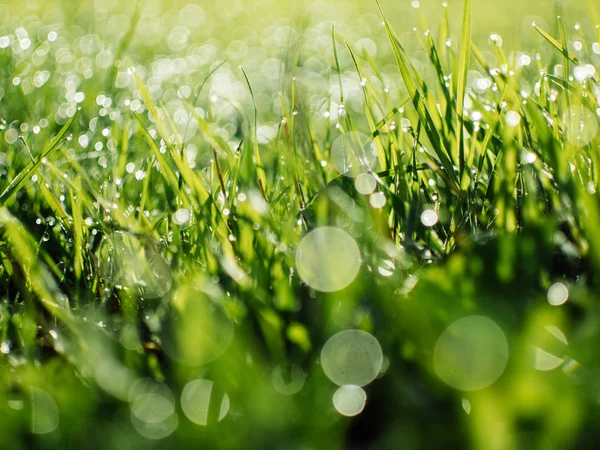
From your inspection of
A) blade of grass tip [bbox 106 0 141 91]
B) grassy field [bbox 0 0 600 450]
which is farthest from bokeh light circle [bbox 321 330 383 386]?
blade of grass tip [bbox 106 0 141 91]

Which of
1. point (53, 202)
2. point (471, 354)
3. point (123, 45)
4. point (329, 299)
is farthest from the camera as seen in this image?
point (123, 45)

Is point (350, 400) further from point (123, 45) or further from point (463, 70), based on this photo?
point (123, 45)

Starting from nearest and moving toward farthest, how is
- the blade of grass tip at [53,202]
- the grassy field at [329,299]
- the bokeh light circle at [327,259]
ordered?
the grassy field at [329,299]
the bokeh light circle at [327,259]
the blade of grass tip at [53,202]

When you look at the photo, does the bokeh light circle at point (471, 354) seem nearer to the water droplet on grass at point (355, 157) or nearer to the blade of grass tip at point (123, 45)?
the water droplet on grass at point (355, 157)

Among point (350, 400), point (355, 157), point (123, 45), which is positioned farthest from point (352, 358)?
point (123, 45)

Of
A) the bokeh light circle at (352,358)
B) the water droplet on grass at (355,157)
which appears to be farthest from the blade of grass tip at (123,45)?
the bokeh light circle at (352,358)

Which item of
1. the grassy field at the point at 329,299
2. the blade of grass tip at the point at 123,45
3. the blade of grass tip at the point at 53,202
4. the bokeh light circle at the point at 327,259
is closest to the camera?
the grassy field at the point at 329,299

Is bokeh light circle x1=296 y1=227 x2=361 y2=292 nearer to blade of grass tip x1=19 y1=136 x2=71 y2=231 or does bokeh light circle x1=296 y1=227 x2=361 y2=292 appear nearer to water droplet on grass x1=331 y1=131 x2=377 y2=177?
water droplet on grass x1=331 y1=131 x2=377 y2=177
